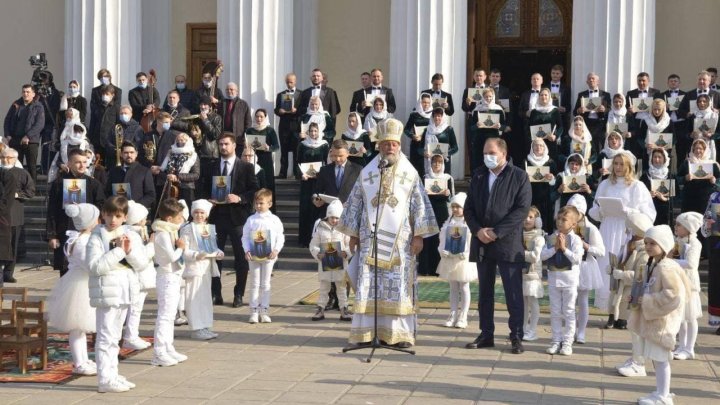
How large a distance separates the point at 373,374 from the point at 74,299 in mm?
2581

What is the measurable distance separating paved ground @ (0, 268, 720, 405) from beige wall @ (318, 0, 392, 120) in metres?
12.0

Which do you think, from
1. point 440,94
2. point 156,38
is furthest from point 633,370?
point 156,38

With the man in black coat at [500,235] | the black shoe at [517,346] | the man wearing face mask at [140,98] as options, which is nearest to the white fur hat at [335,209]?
the man in black coat at [500,235]

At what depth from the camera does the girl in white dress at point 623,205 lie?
44.2 feet

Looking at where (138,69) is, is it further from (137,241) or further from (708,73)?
(137,241)

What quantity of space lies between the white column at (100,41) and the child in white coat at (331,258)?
917 centimetres

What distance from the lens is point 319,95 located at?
20031 millimetres

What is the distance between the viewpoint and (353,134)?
59.8ft

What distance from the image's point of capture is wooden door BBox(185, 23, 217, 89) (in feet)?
82.5

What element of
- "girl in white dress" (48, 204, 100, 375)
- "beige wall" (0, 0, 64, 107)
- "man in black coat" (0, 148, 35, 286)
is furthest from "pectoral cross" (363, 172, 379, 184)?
"beige wall" (0, 0, 64, 107)

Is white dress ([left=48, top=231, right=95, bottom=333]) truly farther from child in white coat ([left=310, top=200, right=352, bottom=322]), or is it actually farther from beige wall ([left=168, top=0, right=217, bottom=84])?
beige wall ([left=168, top=0, right=217, bottom=84])

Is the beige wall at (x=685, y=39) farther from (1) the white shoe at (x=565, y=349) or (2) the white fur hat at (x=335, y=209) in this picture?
(1) the white shoe at (x=565, y=349)

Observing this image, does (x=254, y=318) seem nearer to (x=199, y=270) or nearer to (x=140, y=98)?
(x=199, y=270)

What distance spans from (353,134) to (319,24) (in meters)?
7.00
